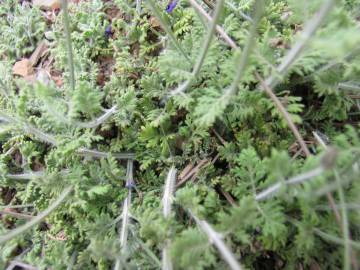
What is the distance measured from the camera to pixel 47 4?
82.0 inches

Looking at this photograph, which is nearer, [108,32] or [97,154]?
[97,154]

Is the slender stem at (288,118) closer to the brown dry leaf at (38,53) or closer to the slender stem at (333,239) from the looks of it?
the slender stem at (333,239)

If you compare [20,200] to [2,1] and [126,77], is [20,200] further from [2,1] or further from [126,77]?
[2,1]

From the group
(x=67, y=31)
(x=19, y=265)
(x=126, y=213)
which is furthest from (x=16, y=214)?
(x=67, y=31)

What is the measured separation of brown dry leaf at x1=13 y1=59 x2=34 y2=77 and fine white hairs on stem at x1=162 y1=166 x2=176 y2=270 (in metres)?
0.97

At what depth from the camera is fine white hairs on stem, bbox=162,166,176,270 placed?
1245mm

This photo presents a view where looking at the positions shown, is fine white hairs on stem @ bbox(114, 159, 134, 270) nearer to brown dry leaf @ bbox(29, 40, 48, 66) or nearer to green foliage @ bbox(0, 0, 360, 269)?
green foliage @ bbox(0, 0, 360, 269)

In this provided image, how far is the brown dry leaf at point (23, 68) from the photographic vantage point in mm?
1951

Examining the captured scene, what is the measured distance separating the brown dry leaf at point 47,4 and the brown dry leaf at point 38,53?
0.69 ft

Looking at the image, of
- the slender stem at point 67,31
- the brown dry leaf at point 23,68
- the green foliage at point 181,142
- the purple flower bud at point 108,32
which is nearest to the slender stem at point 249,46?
the green foliage at point 181,142

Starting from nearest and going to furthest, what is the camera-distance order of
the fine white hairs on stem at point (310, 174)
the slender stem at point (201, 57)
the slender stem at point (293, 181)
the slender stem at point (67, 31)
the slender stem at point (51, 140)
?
1. the fine white hairs on stem at point (310, 174)
2. the slender stem at point (293, 181)
3. the slender stem at point (201, 57)
4. the slender stem at point (67, 31)
5. the slender stem at point (51, 140)

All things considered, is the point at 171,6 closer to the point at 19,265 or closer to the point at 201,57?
the point at 201,57

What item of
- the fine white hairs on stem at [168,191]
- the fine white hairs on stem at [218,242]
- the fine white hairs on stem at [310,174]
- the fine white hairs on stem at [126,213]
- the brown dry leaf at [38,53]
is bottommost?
the fine white hairs on stem at [126,213]

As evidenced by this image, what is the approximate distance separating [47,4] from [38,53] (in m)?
0.29
